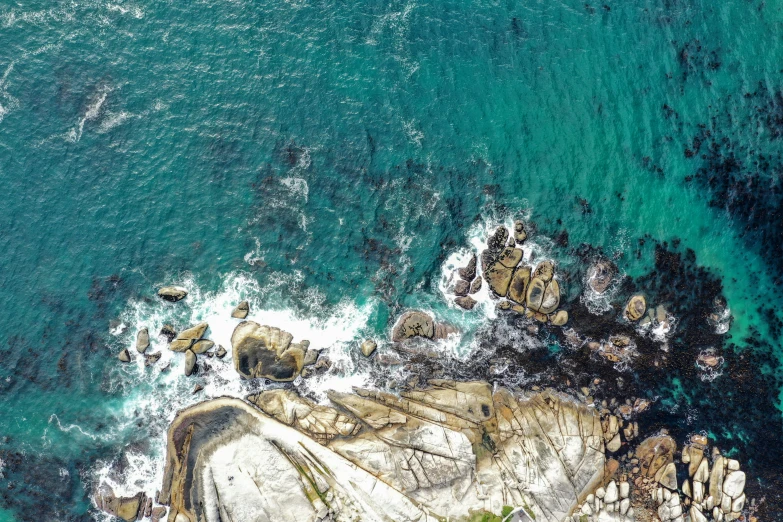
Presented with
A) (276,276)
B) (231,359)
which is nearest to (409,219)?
(276,276)

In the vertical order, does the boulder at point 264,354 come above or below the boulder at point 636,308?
below

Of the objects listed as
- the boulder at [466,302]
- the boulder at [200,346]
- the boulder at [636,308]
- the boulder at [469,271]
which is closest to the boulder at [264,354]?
the boulder at [200,346]

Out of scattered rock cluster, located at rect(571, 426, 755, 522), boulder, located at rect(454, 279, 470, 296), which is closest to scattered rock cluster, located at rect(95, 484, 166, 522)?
boulder, located at rect(454, 279, 470, 296)

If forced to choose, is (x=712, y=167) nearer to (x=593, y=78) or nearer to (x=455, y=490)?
(x=593, y=78)

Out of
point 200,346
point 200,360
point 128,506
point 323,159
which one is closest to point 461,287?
point 323,159

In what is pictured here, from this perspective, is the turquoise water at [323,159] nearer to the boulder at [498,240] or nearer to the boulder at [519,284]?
the boulder at [498,240]

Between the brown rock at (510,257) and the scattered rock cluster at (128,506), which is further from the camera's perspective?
the brown rock at (510,257)

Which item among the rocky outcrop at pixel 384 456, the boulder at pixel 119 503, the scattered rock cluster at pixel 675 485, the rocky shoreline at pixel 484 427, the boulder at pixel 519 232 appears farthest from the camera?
the boulder at pixel 519 232
